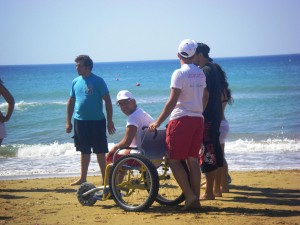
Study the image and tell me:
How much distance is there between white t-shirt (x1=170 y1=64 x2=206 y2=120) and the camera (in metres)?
6.34

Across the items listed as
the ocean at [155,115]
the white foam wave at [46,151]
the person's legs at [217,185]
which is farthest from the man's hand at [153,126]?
the white foam wave at [46,151]

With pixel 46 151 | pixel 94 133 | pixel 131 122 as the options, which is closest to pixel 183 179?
pixel 131 122

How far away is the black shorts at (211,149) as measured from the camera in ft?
23.0

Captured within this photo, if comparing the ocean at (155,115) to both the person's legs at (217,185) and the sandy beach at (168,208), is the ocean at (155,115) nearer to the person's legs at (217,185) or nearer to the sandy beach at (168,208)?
the sandy beach at (168,208)

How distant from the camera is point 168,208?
6.82m

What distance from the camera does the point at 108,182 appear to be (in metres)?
6.79

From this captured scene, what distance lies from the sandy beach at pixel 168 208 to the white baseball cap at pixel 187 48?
5.13ft

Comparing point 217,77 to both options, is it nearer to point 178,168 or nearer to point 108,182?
point 178,168

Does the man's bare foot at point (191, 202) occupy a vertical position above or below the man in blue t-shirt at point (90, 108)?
below

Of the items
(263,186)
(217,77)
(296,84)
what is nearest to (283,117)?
(263,186)

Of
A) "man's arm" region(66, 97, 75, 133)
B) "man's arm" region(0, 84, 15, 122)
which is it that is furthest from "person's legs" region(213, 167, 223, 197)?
"man's arm" region(0, 84, 15, 122)

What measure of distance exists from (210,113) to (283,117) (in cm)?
1612

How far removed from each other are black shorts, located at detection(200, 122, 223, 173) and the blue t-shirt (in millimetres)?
1995

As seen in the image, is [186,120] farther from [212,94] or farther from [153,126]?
[212,94]
